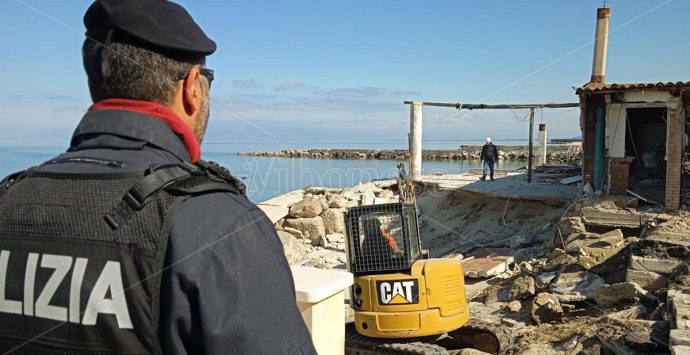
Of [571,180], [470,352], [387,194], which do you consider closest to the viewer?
[470,352]

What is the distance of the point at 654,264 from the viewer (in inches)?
360

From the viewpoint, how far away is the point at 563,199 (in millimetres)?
15086

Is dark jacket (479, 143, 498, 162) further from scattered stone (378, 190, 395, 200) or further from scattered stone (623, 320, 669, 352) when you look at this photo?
scattered stone (623, 320, 669, 352)

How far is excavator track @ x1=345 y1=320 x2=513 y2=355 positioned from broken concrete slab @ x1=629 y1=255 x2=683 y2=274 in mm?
3125

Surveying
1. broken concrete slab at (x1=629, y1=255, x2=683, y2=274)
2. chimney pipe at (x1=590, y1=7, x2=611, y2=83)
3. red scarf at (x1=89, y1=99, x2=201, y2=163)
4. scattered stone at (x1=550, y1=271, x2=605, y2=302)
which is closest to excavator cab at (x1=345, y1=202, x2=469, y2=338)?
scattered stone at (x1=550, y1=271, x2=605, y2=302)

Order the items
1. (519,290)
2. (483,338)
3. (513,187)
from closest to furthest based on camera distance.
Answer: (483,338) < (519,290) < (513,187)

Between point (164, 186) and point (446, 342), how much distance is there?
6.94 m

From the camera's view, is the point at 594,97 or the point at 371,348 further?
the point at 594,97

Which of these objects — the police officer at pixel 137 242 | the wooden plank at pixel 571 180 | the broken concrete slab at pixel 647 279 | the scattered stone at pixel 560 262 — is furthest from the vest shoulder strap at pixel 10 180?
the wooden plank at pixel 571 180

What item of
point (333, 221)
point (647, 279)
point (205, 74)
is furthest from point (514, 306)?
point (333, 221)

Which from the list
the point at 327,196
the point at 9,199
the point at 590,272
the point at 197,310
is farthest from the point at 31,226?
the point at 327,196

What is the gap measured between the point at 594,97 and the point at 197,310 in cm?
1450

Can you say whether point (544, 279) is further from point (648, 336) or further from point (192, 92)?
point (192, 92)

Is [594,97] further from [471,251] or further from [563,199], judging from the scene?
[471,251]
